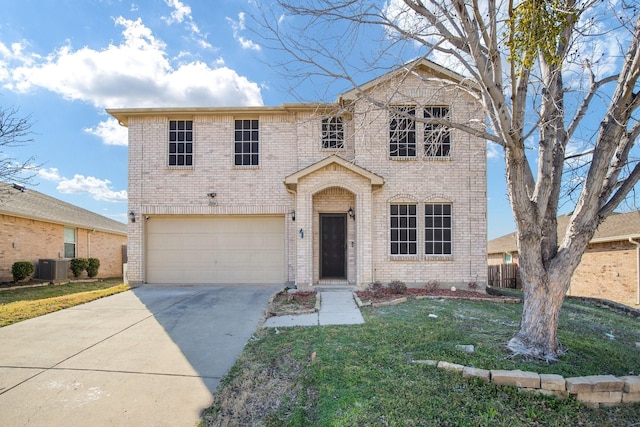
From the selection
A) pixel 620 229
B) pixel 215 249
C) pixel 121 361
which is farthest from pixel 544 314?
pixel 620 229

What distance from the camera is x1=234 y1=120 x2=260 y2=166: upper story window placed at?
12188 millimetres

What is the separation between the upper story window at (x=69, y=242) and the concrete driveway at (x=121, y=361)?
409 inches

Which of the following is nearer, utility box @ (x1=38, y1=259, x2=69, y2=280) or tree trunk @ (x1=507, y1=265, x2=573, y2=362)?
tree trunk @ (x1=507, y1=265, x2=573, y2=362)

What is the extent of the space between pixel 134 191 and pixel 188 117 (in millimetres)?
3127

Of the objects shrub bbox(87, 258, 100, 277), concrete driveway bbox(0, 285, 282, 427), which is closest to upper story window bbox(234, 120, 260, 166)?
concrete driveway bbox(0, 285, 282, 427)

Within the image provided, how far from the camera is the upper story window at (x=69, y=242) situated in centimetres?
1703

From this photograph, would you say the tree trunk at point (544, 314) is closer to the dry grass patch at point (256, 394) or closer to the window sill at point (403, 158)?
the dry grass patch at point (256, 394)

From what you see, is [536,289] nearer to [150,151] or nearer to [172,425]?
[172,425]

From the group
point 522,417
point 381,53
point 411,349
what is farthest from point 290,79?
point 522,417

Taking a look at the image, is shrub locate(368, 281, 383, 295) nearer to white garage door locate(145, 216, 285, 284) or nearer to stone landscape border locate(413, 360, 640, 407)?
white garage door locate(145, 216, 285, 284)

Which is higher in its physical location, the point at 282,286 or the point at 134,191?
the point at 134,191

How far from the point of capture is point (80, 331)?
6605 mm

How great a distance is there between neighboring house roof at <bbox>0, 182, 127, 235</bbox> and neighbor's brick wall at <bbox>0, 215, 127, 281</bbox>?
382 millimetres

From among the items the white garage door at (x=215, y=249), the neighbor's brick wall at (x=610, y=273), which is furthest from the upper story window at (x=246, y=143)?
the neighbor's brick wall at (x=610, y=273)
